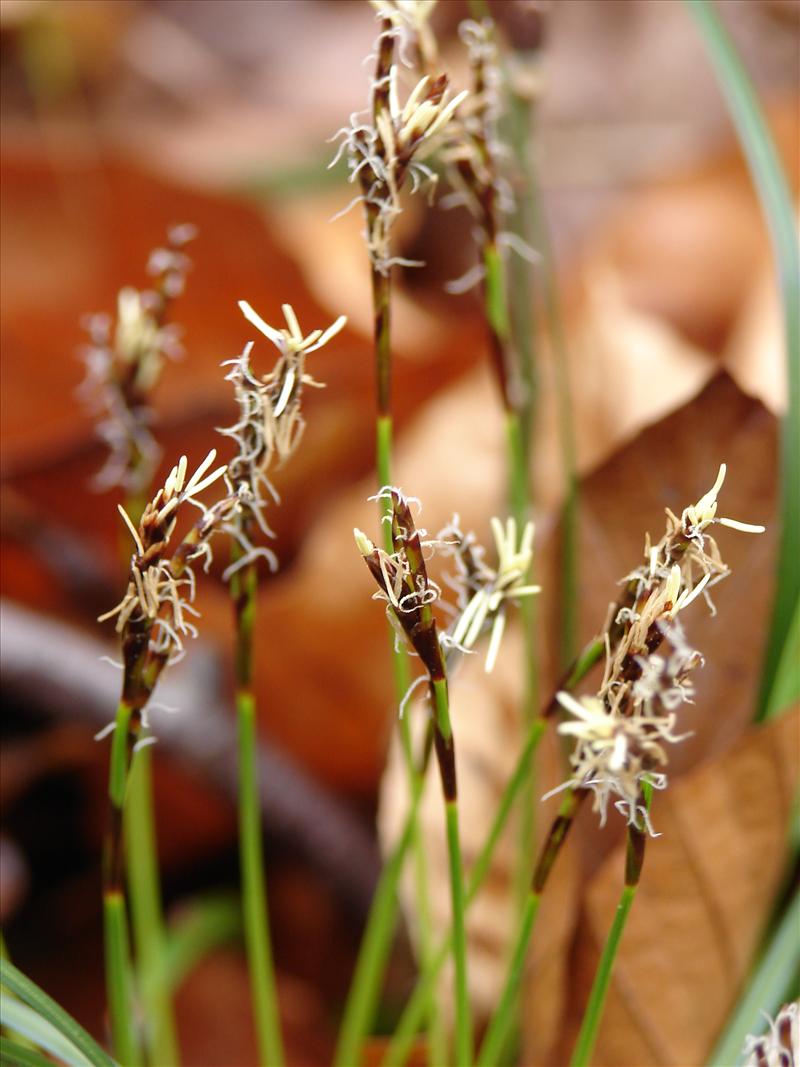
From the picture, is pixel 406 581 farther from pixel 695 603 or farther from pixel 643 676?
pixel 695 603

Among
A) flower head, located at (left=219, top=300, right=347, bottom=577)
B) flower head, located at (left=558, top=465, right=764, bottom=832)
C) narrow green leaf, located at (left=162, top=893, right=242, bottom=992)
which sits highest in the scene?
flower head, located at (left=219, top=300, right=347, bottom=577)

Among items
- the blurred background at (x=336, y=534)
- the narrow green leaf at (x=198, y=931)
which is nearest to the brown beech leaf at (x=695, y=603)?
the blurred background at (x=336, y=534)

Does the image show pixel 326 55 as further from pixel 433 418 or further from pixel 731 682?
pixel 731 682

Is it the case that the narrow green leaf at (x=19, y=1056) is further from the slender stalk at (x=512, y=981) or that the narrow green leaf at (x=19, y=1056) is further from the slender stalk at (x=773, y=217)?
the slender stalk at (x=773, y=217)

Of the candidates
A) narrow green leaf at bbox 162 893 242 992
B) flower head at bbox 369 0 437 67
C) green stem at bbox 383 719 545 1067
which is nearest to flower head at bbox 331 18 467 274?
flower head at bbox 369 0 437 67

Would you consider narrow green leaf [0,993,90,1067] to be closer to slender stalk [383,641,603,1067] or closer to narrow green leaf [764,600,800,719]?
slender stalk [383,641,603,1067]
